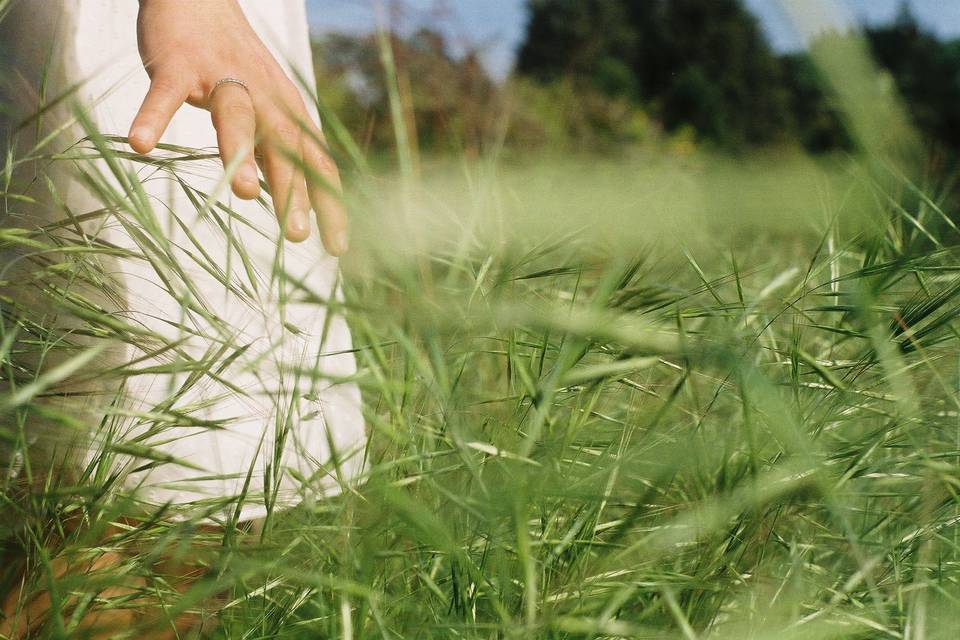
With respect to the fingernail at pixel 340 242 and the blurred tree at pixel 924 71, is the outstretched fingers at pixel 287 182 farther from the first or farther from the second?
the blurred tree at pixel 924 71

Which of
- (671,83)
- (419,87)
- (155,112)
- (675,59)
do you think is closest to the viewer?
(155,112)

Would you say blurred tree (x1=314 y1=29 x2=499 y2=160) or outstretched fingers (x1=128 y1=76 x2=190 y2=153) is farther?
blurred tree (x1=314 y1=29 x2=499 y2=160)

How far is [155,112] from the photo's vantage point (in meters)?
0.53

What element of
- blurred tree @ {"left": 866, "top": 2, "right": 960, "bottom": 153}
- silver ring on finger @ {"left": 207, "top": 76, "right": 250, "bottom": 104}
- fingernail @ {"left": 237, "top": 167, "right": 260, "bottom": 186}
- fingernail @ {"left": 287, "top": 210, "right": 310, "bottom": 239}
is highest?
blurred tree @ {"left": 866, "top": 2, "right": 960, "bottom": 153}

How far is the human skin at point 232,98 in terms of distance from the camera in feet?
1.67

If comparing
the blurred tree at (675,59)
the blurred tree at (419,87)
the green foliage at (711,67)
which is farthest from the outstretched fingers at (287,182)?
the blurred tree at (675,59)

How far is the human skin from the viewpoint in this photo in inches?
20.1

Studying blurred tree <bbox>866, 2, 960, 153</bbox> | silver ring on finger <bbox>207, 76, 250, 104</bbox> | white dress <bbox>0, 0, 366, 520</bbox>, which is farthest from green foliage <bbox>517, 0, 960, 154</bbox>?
silver ring on finger <bbox>207, 76, 250, 104</bbox>

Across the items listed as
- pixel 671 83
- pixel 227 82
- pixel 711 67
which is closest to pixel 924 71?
pixel 711 67

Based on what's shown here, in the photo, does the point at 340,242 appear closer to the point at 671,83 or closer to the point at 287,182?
the point at 287,182

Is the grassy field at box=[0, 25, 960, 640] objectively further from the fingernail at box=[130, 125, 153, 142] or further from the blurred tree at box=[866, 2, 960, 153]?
the blurred tree at box=[866, 2, 960, 153]

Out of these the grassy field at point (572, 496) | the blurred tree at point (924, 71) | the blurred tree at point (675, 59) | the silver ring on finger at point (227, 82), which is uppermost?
the blurred tree at point (675, 59)

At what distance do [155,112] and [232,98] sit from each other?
0.05 metres

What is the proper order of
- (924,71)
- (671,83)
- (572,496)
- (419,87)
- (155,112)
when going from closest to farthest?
(572,496), (155,112), (419,87), (671,83), (924,71)
